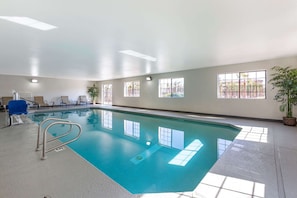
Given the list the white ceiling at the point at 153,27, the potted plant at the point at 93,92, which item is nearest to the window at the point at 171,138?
the white ceiling at the point at 153,27

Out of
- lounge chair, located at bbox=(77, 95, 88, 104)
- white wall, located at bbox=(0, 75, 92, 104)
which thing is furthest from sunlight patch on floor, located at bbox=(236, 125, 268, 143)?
white wall, located at bbox=(0, 75, 92, 104)

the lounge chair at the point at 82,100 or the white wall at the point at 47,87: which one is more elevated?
the white wall at the point at 47,87

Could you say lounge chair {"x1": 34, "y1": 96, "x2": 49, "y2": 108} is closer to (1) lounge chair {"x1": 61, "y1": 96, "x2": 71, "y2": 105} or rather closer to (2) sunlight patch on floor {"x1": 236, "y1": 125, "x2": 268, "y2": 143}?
(1) lounge chair {"x1": 61, "y1": 96, "x2": 71, "y2": 105}

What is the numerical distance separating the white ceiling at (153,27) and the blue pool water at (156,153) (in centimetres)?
261

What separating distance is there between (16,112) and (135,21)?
524 centimetres

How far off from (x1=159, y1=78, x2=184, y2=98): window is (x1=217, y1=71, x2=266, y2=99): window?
2.09 metres

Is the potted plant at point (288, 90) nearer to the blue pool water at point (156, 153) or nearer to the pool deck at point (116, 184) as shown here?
the blue pool water at point (156, 153)

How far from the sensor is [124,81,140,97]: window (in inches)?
439

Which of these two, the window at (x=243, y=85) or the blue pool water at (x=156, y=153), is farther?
the window at (x=243, y=85)

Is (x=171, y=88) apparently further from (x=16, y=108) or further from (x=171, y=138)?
(x=16, y=108)

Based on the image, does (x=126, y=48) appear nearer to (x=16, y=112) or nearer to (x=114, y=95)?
(x=16, y=112)

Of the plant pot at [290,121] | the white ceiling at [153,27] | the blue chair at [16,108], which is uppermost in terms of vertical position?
the white ceiling at [153,27]

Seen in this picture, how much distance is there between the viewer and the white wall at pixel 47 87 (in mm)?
10539

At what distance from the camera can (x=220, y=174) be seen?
2.17 m
